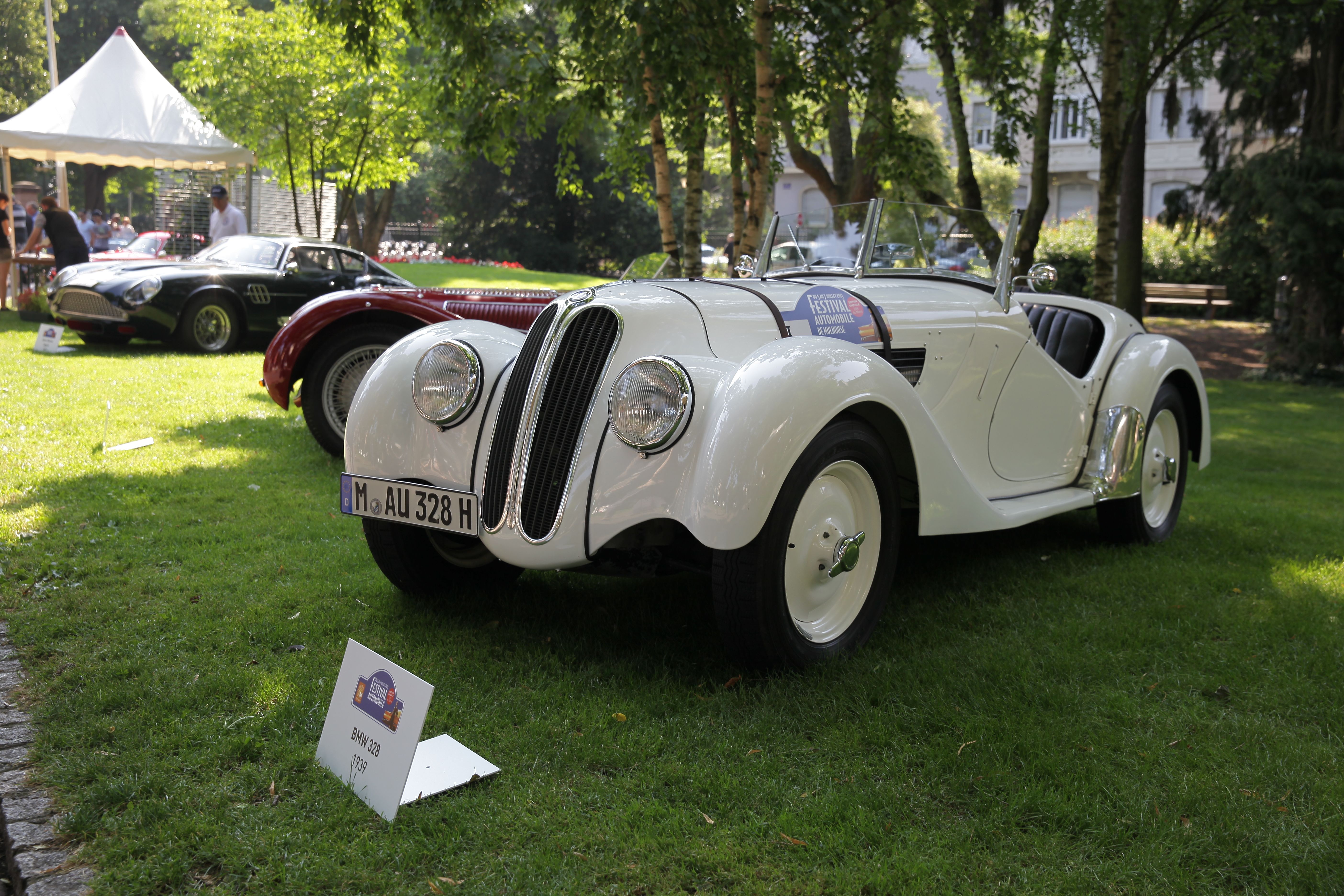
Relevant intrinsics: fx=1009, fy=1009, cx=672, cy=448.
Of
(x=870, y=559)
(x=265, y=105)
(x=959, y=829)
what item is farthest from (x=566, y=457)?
(x=265, y=105)

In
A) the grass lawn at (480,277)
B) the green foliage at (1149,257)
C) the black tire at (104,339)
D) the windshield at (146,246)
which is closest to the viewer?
the black tire at (104,339)

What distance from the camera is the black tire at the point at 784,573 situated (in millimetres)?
3127

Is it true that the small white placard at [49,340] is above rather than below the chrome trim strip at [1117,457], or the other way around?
above

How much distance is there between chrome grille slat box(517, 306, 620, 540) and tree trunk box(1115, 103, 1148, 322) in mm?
12178

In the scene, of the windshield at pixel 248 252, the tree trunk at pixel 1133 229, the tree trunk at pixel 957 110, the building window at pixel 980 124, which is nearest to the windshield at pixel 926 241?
the tree trunk at pixel 957 110

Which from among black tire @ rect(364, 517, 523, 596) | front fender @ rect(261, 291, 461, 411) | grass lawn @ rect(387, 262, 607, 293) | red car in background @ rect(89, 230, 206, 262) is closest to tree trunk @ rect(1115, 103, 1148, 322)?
grass lawn @ rect(387, 262, 607, 293)

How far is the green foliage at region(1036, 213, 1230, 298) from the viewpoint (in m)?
23.3

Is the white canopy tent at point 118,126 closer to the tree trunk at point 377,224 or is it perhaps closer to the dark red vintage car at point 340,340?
the dark red vintage car at point 340,340

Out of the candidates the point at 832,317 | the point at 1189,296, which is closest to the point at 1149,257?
the point at 1189,296

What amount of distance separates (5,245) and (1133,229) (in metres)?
16.8

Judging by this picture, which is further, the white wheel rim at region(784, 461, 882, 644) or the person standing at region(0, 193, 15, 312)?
the person standing at region(0, 193, 15, 312)

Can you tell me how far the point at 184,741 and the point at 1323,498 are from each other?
6982 mm

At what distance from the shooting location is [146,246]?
76.1ft

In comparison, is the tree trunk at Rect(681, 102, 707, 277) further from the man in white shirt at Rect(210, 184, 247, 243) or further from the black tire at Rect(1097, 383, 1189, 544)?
the man in white shirt at Rect(210, 184, 247, 243)
